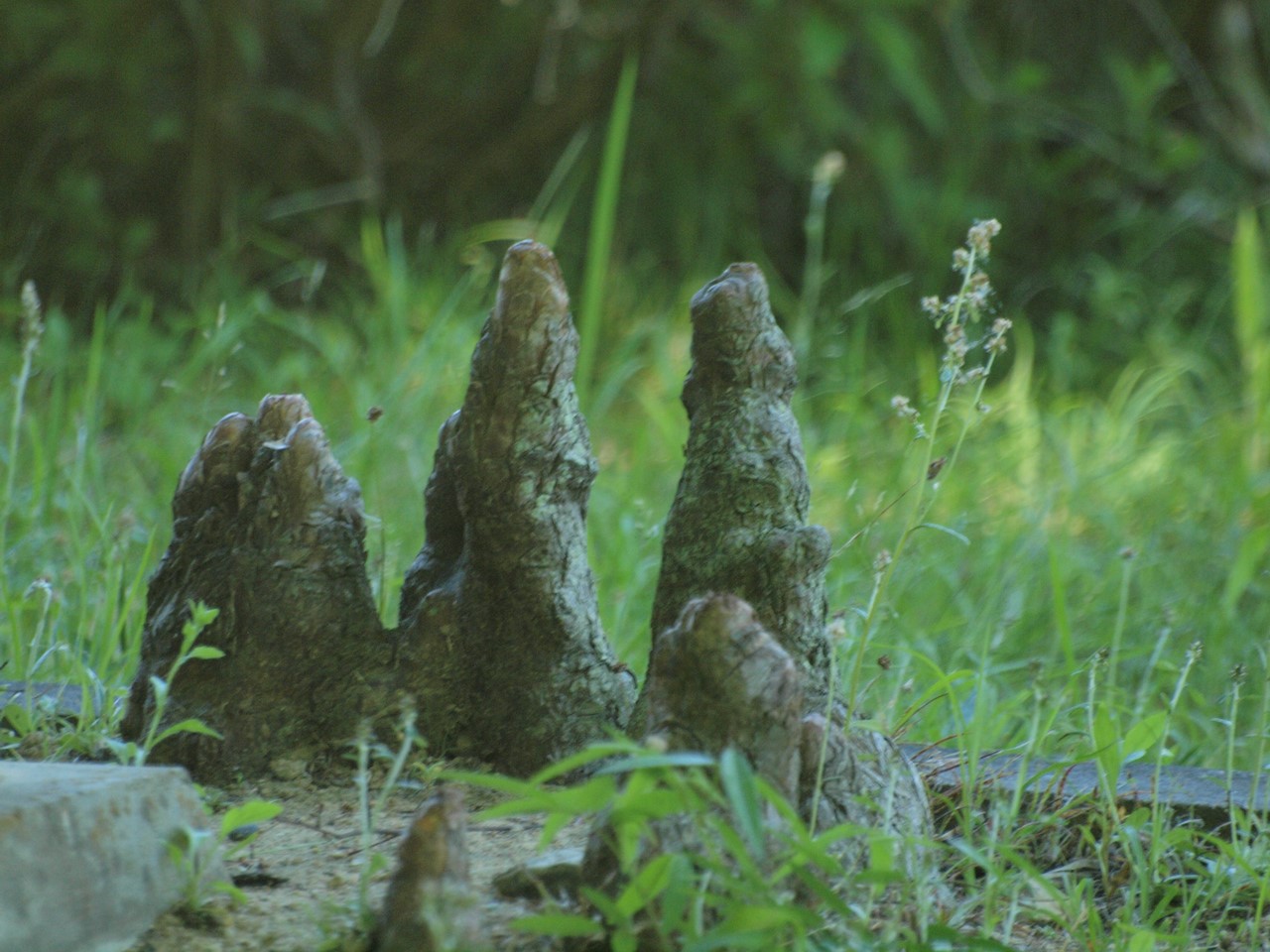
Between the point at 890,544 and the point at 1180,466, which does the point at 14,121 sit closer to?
the point at 890,544

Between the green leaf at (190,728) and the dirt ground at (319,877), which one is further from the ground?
the green leaf at (190,728)

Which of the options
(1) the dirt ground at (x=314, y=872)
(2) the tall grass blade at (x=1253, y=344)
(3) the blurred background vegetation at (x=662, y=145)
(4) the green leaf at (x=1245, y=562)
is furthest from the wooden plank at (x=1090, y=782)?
(3) the blurred background vegetation at (x=662, y=145)

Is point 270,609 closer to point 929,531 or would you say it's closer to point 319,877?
point 319,877

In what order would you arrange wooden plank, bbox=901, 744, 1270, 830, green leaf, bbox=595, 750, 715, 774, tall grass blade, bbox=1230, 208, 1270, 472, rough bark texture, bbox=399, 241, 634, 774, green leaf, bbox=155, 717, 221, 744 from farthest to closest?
tall grass blade, bbox=1230, 208, 1270, 472
wooden plank, bbox=901, 744, 1270, 830
rough bark texture, bbox=399, 241, 634, 774
green leaf, bbox=155, 717, 221, 744
green leaf, bbox=595, 750, 715, 774

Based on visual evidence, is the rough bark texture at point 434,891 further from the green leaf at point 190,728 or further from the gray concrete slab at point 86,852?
the green leaf at point 190,728

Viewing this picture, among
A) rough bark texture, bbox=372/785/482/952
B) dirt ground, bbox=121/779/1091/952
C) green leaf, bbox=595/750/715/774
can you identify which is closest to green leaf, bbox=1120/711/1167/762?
dirt ground, bbox=121/779/1091/952

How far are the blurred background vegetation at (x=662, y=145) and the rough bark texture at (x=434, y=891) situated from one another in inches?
159

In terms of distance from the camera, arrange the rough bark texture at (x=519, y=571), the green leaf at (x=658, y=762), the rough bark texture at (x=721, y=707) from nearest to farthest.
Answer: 1. the green leaf at (x=658, y=762)
2. the rough bark texture at (x=721, y=707)
3. the rough bark texture at (x=519, y=571)

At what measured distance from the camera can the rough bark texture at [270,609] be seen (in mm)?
1771

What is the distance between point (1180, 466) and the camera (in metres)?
4.21

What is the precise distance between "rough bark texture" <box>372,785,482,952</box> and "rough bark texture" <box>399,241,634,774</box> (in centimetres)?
52

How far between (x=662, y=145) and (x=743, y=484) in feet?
14.4

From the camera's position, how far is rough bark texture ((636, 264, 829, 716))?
168cm

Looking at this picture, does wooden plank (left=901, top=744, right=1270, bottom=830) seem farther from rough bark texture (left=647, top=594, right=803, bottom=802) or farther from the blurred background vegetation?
the blurred background vegetation
